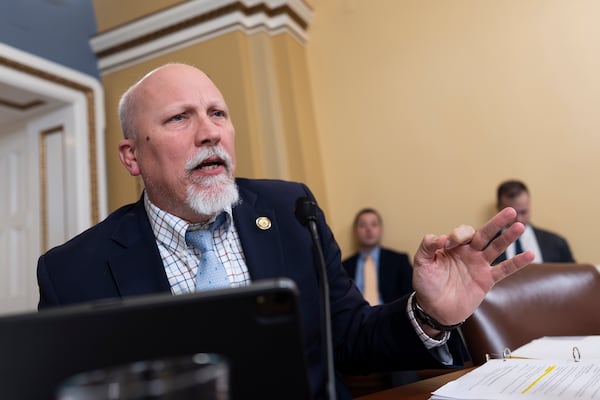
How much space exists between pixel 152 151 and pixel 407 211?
106 inches

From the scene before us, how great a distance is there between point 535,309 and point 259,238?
774 mm

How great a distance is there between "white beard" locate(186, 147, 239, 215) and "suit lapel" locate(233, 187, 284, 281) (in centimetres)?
5

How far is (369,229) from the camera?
3689 mm

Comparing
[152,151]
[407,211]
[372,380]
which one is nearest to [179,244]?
[152,151]

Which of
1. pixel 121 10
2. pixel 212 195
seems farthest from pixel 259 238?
pixel 121 10

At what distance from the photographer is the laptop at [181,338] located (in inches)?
18.0

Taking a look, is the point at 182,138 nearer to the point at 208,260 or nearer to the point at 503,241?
the point at 208,260

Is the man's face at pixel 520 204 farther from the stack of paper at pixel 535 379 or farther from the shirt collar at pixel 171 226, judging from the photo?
the shirt collar at pixel 171 226

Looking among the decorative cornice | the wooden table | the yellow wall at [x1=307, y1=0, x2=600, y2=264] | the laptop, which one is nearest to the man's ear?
the wooden table

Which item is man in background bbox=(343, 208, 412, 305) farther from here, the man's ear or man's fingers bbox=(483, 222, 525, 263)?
man's fingers bbox=(483, 222, 525, 263)

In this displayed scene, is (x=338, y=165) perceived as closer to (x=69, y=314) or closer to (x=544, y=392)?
(x=544, y=392)

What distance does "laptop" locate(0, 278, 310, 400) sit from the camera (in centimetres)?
46

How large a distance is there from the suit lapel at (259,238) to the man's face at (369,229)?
2.41 meters

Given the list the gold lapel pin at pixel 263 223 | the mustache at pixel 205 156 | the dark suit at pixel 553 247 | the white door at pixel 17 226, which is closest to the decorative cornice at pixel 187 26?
the white door at pixel 17 226
